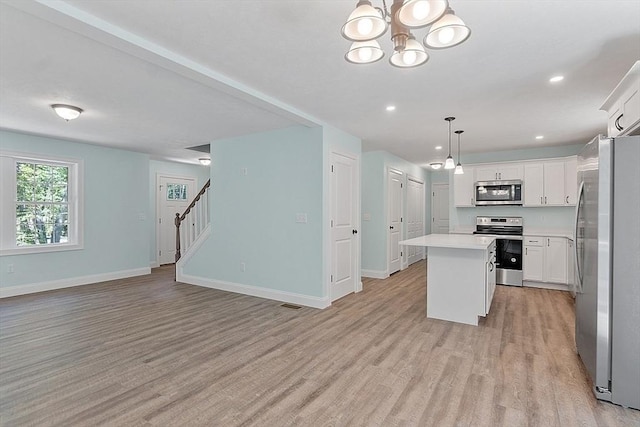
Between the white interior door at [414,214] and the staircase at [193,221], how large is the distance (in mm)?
4383

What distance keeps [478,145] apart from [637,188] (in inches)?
152

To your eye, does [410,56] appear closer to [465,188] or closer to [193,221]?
[465,188]

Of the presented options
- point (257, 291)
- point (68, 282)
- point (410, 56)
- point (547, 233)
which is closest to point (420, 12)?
point (410, 56)

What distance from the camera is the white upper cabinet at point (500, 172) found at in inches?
232

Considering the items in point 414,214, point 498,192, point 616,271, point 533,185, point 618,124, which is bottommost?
point 616,271

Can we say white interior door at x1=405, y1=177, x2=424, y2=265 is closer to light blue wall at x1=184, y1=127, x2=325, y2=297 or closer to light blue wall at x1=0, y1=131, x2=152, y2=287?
light blue wall at x1=184, y1=127, x2=325, y2=297

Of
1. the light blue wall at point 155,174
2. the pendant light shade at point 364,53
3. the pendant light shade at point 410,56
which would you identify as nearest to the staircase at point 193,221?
the light blue wall at point 155,174

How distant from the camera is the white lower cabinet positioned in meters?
5.38

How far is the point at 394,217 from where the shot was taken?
22.3 feet

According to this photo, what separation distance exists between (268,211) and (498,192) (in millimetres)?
4178

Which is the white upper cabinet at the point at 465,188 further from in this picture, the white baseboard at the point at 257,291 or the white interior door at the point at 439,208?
the white baseboard at the point at 257,291

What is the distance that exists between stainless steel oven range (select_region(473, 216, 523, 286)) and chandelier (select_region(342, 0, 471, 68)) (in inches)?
188

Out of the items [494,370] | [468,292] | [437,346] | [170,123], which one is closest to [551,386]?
[494,370]

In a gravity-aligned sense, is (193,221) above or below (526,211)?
below
